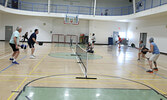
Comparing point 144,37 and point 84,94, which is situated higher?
point 144,37

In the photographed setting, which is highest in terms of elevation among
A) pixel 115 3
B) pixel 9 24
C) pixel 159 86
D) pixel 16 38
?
pixel 115 3

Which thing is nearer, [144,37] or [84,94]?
[84,94]

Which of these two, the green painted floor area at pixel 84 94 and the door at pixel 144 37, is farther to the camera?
the door at pixel 144 37

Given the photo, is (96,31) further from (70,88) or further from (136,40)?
(70,88)

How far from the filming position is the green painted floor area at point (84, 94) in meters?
4.22

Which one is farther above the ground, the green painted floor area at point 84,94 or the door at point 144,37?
the door at point 144,37

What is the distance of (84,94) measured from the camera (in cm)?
451

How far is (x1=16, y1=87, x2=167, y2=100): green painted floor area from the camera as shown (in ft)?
13.9

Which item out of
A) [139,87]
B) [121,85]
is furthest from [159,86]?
[121,85]

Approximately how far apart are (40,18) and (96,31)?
1006 cm

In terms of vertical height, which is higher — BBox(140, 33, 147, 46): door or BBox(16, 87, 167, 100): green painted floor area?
BBox(140, 33, 147, 46): door

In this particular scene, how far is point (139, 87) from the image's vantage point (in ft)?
17.5

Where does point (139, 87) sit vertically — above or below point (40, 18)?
below

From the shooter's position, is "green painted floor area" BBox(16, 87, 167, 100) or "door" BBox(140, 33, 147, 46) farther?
"door" BBox(140, 33, 147, 46)
